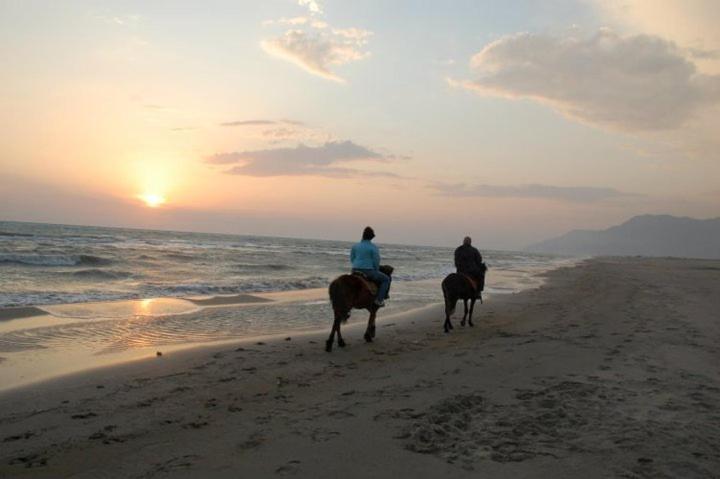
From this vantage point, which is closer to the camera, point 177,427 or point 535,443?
point 535,443

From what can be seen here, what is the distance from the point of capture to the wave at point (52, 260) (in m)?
26.2

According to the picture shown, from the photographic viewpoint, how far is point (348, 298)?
383 inches

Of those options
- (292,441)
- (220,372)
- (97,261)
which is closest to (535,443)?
(292,441)

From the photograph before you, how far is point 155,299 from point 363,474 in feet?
44.0

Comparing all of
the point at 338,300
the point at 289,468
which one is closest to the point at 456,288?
the point at 338,300

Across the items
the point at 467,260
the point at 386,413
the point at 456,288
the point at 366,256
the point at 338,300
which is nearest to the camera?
the point at 386,413

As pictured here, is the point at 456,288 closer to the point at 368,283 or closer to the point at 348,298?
the point at 368,283

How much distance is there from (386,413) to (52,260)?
28995 millimetres

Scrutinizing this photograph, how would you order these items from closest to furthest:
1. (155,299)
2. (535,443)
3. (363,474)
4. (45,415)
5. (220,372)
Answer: (363,474)
(535,443)
(45,415)
(220,372)
(155,299)

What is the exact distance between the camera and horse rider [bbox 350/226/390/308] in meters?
10.3

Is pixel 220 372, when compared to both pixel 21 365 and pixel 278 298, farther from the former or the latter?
pixel 278 298

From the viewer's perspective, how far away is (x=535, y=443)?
175 inches

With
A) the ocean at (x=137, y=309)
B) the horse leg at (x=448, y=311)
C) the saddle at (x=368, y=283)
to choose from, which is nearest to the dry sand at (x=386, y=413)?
the saddle at (x=368, y=283)

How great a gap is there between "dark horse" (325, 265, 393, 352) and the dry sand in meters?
0.56
